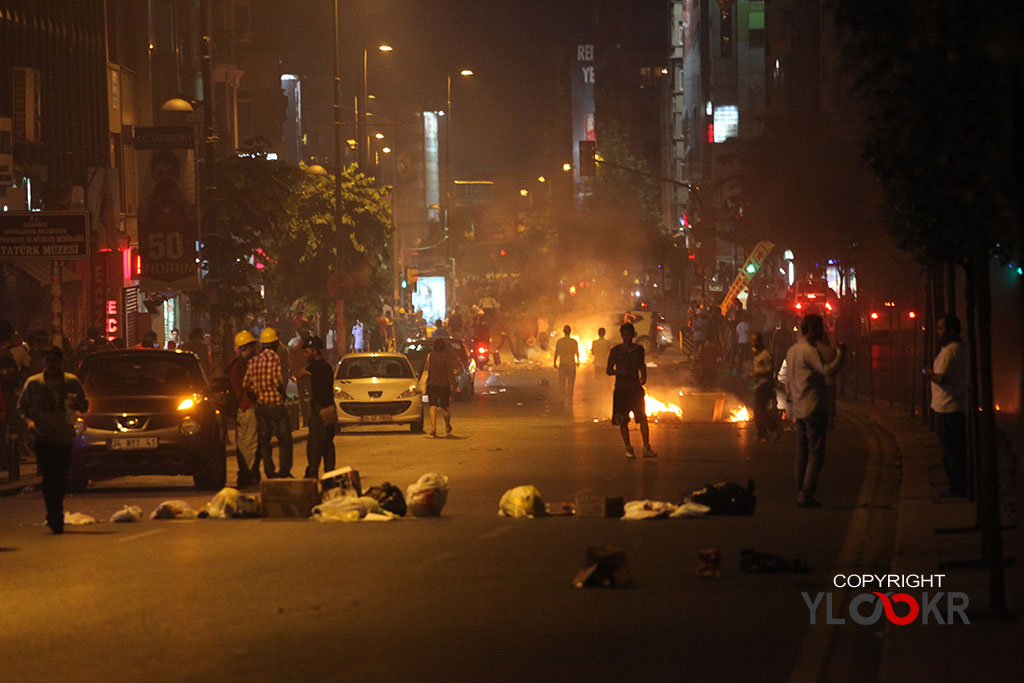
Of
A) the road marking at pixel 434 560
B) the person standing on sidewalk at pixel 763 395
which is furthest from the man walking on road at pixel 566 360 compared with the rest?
the road marking at pixel 434 560

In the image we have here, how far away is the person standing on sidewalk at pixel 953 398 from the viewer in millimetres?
15406

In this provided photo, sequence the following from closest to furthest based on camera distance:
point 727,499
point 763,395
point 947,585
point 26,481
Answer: point 947,585
point 727,499
point 26,481
point 763,395

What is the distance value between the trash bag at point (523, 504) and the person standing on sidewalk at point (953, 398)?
413 centimetres

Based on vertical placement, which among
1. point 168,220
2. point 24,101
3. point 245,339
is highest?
point 24,101

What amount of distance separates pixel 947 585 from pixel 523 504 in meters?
5.47

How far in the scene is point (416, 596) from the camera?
33.5 ft

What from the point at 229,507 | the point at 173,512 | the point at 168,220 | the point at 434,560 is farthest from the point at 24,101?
the point at 434,560

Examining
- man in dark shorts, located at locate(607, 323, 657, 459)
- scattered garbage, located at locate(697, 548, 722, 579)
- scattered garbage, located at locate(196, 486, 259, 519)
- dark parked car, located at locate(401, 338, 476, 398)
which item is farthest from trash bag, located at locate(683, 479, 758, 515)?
dark parked car, located at locate(401, 338, 476, 398)

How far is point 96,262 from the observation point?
35719 millimetres

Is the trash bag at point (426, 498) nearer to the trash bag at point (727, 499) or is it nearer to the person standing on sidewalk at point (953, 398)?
the trash bag at point (727, 499)

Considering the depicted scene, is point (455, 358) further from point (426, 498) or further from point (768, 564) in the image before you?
point (768, 564)

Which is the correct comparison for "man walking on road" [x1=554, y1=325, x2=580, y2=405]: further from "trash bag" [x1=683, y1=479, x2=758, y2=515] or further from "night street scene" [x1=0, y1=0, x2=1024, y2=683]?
"trash bag" [x1=683, y1=479, x2=758, y2=515]

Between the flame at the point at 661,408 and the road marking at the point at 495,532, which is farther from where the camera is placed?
the flame at the point at 661,408

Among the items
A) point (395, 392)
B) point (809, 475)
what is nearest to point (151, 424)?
point (809, 475)
